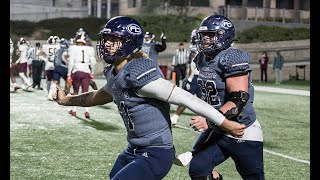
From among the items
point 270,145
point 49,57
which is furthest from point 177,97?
point 49,57

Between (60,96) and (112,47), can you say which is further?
(60,96)

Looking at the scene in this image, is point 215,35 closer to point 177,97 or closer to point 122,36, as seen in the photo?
point 122,36

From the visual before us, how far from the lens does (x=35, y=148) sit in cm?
1039

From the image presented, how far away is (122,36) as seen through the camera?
199 inches

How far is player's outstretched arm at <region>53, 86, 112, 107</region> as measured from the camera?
5664 millimetres

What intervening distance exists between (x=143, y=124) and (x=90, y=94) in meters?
0.97

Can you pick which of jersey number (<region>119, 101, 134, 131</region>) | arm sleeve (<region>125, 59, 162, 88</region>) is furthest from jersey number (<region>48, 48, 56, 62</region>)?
arm sleeve (<region>125, 59, 162, 88</region>)

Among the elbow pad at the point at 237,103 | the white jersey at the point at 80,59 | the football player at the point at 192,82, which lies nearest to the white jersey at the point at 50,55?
the football player at the point at 192,82

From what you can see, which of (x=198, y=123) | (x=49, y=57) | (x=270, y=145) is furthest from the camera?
(x=49, y=57)

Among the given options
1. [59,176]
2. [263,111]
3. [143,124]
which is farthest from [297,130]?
[143,124]

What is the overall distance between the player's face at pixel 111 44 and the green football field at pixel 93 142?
330 centimetres

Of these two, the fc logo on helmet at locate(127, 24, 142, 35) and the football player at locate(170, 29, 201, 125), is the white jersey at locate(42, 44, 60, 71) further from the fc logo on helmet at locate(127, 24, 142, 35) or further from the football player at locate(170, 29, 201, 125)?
the fc logo on helmet at locate(127, 24, 142, 35)

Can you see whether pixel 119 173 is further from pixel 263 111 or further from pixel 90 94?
pixel 263 111

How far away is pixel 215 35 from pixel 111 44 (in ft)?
3.63
